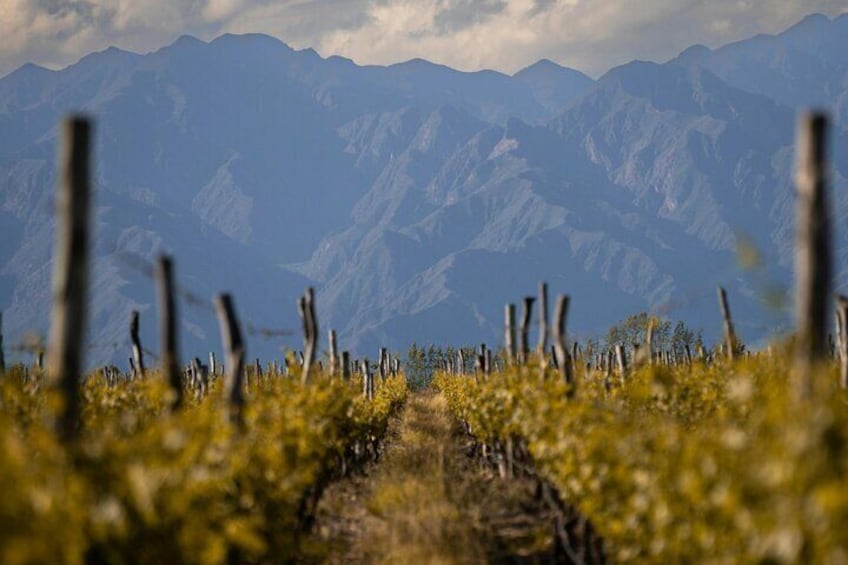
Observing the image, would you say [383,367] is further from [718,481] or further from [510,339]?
[718,481]

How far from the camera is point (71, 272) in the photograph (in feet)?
22.7

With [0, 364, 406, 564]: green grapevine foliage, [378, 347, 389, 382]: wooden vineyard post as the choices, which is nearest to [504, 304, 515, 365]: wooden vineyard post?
[0, 364, 406, 564]: green grapevine foliage

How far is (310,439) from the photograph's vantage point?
11312 millimetres

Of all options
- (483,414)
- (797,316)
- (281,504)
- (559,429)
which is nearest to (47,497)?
(281,504)

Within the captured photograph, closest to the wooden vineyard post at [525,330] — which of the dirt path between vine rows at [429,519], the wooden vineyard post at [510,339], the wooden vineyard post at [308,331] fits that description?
the wooden vineyard post at [510,339]

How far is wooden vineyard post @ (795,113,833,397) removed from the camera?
645 centimetres

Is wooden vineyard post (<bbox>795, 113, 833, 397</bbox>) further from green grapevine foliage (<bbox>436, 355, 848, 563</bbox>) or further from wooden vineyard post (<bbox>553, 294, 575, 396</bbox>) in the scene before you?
wooden vineyard post (<bbox>553, 294, 575, 396</bbox>)

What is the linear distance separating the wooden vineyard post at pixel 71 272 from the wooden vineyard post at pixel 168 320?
2844mm

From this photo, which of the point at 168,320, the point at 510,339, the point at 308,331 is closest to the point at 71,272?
the point at 168,320

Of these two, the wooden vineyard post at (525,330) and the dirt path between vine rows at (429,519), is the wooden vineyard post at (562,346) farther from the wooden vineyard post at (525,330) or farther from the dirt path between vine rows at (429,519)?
the wooden vineyard post at (525,330)

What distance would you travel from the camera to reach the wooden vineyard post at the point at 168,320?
1000 centimetres

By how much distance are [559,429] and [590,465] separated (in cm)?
160

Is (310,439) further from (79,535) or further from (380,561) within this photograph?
(79,535)

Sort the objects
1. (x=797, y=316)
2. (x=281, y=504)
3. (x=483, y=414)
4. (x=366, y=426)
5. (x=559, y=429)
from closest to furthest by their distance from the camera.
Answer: (x=797, y=316), (x=281, y=504), (x=559, y=429), (x=483, y=414), (x=366, y=426)
